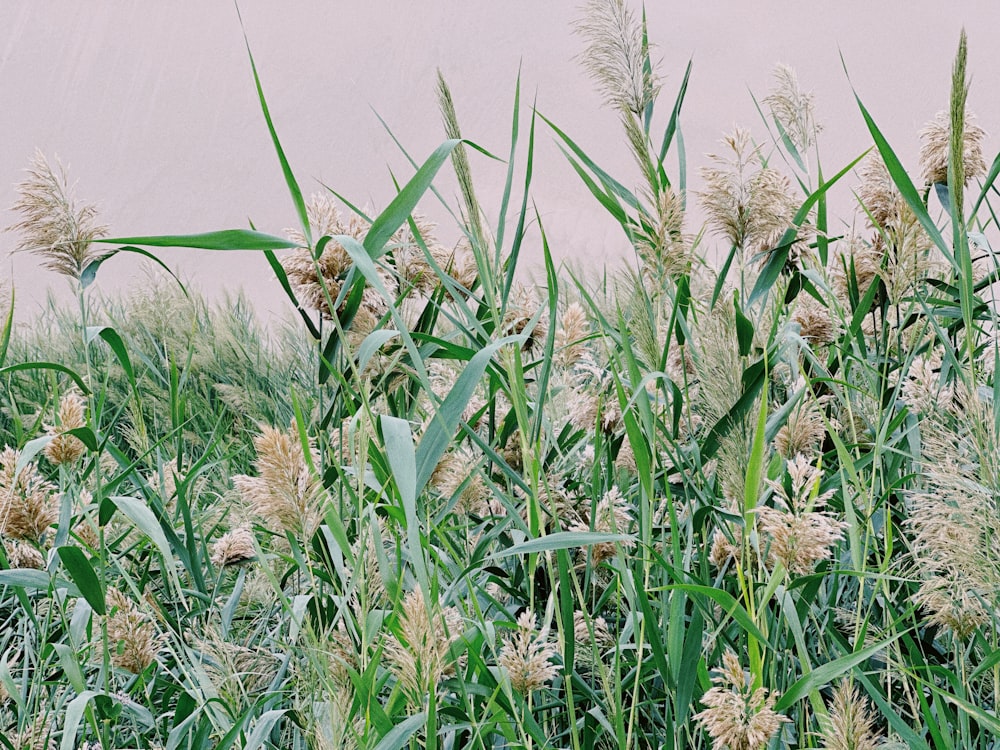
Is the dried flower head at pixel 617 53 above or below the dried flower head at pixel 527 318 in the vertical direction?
above

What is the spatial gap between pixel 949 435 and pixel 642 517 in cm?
28

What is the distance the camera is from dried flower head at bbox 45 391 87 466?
1.00 m

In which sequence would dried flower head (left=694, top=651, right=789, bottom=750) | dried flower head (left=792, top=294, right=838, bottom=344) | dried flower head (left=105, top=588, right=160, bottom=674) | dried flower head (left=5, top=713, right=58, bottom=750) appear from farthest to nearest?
dried flower head (left=792, top=294, right=838, bottom=344) < dried flower head (left=105, top=588, right=160, bottom=674) < dried flower head (left=5, top=713, right=58, bottom=750) < dried flower head (left=694, top=651, right=789, bottom=750)

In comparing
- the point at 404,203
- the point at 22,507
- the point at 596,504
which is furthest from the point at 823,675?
the point at 22,507

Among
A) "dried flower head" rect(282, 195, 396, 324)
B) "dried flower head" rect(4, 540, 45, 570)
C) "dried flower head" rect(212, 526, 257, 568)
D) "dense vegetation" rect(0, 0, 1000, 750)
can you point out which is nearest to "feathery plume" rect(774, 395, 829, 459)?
"dense vegetation" rect(0, 0, 1000, 750)

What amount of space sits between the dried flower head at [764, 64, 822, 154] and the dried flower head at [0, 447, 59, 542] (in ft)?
3.69

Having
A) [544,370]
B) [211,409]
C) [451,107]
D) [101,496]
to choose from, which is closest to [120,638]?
[101,496]

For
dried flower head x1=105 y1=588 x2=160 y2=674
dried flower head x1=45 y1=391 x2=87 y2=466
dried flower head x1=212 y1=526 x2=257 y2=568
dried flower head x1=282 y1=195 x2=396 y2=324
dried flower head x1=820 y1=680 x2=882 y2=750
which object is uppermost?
dried flower head x1=282 y1=195 x2=396 y2=324

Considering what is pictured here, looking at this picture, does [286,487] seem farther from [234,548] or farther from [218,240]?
[234,548]

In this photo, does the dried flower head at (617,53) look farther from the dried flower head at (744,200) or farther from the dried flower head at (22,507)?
the dried flower head at (22,507)

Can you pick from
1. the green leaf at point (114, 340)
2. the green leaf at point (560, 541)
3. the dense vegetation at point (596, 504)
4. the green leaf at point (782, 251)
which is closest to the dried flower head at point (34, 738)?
the dense vegetation at point (596, 504)

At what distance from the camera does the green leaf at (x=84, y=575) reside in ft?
2.92

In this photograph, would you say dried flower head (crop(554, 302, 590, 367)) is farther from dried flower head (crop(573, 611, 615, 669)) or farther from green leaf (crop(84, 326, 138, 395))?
green leaf (crop(84, 326, 138, 395))

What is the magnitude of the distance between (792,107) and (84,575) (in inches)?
45.1
